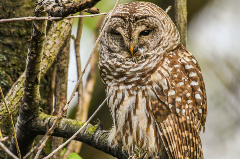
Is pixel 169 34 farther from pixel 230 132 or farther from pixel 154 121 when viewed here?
pixel 230 132

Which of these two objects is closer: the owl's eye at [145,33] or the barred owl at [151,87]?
the barred owl at [151,87]

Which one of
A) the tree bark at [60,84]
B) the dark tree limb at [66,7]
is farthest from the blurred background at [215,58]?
the dark tree limb at [66,7]

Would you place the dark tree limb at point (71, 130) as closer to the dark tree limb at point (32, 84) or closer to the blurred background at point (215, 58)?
the dark tree limb at point (32, 84)

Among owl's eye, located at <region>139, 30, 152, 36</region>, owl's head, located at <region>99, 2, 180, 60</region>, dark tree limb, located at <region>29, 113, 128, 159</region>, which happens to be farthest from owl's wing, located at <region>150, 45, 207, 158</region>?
dark tree limb, located at <region>29, 113, 128, 159</region>

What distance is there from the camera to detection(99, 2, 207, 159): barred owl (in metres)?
2.86

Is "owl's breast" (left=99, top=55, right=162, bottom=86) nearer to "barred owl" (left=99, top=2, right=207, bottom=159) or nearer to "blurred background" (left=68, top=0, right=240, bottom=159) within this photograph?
"barred owl" (left=99, top=2, right=207, bottom=159)

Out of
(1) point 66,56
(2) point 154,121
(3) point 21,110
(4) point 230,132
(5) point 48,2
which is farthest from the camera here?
(4) point 230,132

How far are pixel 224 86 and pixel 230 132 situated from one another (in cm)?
114

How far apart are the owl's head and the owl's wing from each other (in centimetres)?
16

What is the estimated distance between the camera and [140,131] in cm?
293

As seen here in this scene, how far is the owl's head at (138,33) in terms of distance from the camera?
286 centimetres

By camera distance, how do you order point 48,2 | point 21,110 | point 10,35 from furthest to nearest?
point 10,35 → point 21,110 → point 48,2

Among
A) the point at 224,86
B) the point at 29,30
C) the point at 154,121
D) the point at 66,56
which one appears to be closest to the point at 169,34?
the point at 154,121

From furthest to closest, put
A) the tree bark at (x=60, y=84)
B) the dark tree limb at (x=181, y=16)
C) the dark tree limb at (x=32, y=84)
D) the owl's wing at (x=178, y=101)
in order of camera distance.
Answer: the tree bark at (x=60, y=84) < the dark tree limb at (x=181, y=16) < the owl's wing at (x=178, y=101) < the dark tree limb at (x=32, y=84)
